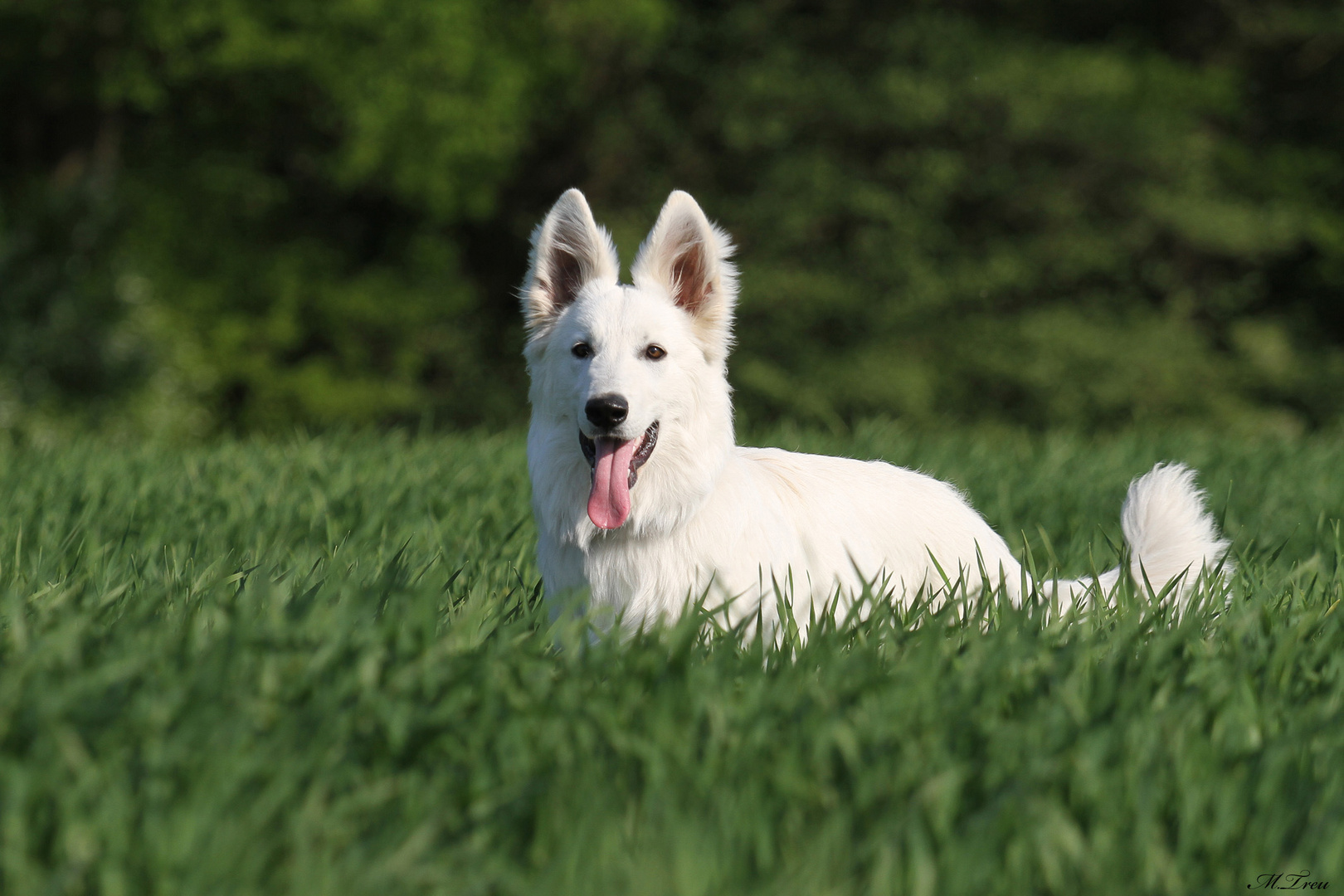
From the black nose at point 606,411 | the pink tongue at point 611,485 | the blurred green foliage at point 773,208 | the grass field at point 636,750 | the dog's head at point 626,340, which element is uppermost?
the blurred green foliage at point 773,208

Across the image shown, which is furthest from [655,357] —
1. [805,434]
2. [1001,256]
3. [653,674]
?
[1001,256]

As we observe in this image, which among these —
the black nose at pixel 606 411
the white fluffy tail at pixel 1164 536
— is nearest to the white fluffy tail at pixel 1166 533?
the white fluffy tail at pixel 1164 536

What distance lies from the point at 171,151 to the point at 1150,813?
700 inches

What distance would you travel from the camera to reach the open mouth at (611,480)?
3420 mm

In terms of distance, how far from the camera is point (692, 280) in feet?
12.6

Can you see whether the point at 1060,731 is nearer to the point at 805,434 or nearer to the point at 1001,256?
the point at 805,434

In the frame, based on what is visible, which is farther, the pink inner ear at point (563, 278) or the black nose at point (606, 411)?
the pink inner ear at point (563, 278)

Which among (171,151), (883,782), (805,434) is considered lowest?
(883,782)

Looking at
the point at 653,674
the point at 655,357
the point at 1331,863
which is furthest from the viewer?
the point at 655,357

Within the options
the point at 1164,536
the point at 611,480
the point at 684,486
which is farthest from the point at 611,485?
the point at 1164,536

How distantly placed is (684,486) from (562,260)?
3.19 ft

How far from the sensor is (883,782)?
2.12 meters

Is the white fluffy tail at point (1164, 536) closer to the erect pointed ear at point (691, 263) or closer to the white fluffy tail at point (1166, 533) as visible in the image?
the white fluffy tail at point (1166, 533)

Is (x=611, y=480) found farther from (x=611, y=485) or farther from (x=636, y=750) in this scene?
(x=636, y=750)
